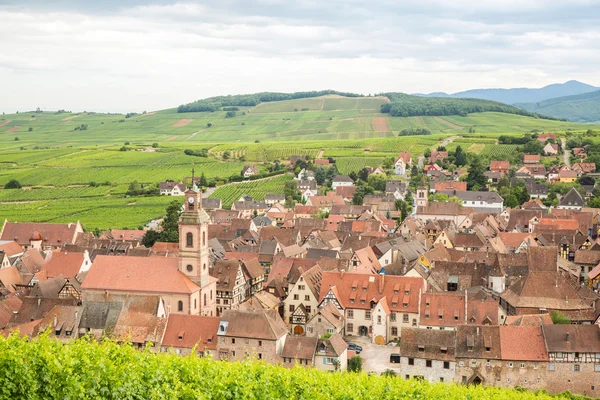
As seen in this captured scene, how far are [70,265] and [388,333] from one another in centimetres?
3914

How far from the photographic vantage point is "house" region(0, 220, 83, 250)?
103 m

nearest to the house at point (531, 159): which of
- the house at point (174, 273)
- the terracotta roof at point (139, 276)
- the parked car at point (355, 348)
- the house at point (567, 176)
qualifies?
the house at point (567, 176)

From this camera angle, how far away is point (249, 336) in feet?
174

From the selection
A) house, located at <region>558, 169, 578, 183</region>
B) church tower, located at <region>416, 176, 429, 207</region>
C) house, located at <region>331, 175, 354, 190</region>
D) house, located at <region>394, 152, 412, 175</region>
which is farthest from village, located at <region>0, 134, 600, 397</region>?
house, located at <region>394, 152, 412, 175</region>

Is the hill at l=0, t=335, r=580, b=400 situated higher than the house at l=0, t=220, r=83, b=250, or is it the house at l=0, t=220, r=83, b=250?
the hill at l=0, t=335, r=580, b=400

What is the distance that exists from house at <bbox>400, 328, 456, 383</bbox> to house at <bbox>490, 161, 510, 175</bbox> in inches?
5252

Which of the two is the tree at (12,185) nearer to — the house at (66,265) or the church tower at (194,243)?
the house at (66,265)

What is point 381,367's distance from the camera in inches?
2189

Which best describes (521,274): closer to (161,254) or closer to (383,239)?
(383,239)

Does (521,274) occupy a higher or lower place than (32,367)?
lower

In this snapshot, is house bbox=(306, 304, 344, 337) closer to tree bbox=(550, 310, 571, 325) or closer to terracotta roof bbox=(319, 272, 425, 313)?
terracotta roof bbox=(319, 272, 425, 313)

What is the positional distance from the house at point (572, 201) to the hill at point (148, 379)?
116 m

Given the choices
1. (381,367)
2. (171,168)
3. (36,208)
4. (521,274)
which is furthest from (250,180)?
(381,367)

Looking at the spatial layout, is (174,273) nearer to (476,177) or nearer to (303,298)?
(303,298)
